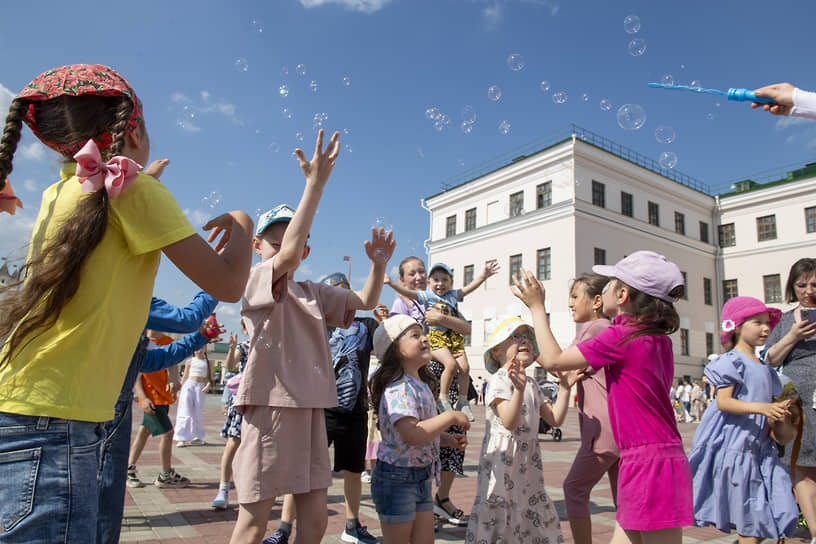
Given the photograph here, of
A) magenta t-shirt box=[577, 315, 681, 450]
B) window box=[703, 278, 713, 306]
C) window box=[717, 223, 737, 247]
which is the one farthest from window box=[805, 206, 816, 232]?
magenta t-shirt box=[577, 315, 681, 450]

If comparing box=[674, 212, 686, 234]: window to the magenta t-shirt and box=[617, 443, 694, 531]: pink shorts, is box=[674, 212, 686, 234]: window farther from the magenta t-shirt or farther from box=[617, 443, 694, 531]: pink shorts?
box=[617, 443, 694, 531]: pink shorts

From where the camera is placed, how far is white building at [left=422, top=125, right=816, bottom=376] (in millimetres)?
30234

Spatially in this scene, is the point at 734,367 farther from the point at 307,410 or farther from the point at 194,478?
the point at 194,478

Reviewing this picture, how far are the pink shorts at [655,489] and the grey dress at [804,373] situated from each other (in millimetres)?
2316

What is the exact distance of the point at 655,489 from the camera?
2.35m

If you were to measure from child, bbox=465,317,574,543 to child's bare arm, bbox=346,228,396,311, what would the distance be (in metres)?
0.89

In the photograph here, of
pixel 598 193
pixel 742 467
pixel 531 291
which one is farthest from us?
pixel 598 193

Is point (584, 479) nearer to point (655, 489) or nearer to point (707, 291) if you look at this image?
point (655, 489)

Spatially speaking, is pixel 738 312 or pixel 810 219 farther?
pixel 810 219

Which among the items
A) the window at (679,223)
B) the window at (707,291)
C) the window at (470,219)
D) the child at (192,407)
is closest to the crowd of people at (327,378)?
the child at (192,407)

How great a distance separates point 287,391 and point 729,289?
4074cm

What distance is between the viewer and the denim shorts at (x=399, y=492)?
292 centimetres

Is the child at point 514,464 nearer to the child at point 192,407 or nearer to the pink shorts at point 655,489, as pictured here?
the pink shorts at point 655,489

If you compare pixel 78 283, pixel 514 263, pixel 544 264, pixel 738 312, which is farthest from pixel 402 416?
pixel 514 263
